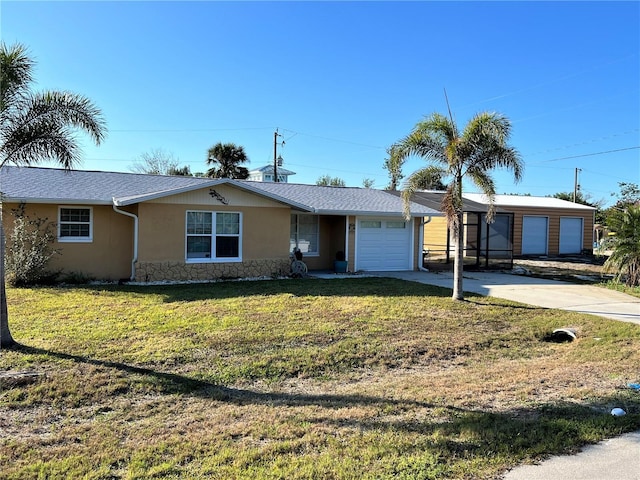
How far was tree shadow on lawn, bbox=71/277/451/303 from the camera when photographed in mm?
11844

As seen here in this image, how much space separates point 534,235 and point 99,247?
24197 millimetres

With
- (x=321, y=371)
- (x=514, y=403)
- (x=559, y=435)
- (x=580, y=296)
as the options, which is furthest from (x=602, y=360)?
(x=580, y=296)

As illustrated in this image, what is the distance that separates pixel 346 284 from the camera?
14.0 m

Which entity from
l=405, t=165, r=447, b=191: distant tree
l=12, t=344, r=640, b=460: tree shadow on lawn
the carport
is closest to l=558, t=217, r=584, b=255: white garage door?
the carport

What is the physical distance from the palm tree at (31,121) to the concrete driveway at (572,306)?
22.8ft

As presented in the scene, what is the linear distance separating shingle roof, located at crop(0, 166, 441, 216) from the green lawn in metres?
3.99

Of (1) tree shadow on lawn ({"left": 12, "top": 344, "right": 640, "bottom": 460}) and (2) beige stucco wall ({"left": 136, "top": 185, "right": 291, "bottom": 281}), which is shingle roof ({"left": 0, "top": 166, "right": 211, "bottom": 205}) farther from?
(1) tree shadow on lawn ({"left": 12, "top": 344, "right": 640, "bottom": 460})

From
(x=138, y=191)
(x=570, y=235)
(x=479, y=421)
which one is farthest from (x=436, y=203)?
(x=479, y=421)

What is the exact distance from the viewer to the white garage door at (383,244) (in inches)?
704

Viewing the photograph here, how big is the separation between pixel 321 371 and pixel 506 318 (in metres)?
5.10

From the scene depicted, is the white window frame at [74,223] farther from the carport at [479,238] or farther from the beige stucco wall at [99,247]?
the carport at [479,238]

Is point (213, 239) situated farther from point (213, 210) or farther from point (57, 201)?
point (57, 201)

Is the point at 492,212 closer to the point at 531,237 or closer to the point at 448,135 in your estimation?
the point at 448,135

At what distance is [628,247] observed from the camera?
14.5 meters
